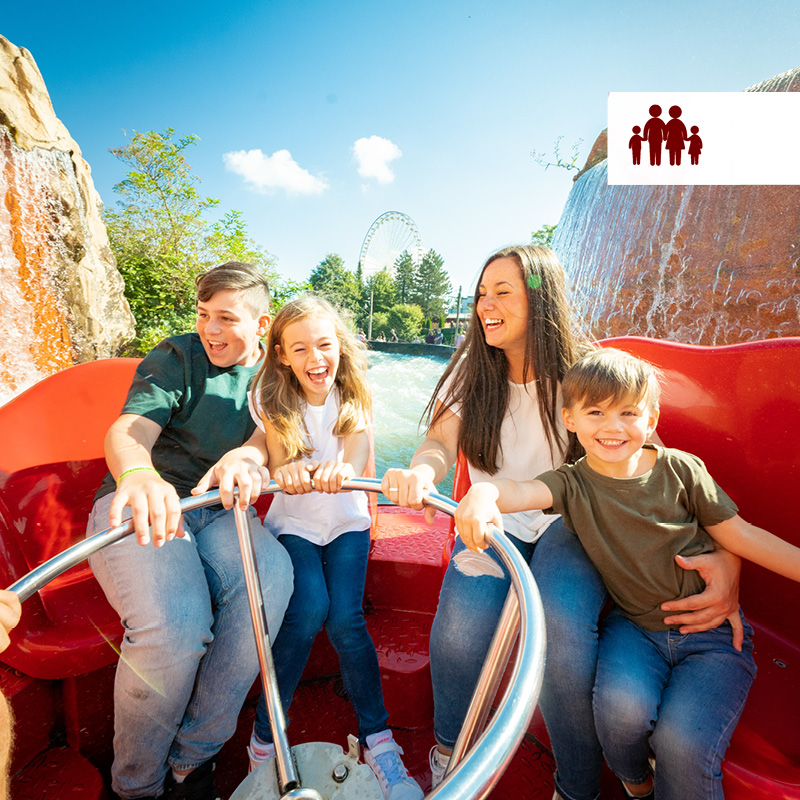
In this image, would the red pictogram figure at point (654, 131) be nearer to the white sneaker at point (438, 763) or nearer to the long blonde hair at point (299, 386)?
the long blonde hair at point (299, 386)

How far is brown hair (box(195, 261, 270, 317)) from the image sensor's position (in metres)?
1.61

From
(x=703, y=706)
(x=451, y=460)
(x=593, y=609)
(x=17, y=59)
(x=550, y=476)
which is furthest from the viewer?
(x=17, y=59)

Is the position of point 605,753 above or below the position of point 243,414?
below

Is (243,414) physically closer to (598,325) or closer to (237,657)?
(237,657)

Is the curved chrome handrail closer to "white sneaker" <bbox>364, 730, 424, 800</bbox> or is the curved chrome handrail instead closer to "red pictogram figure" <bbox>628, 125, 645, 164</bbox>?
"white sneaker" <bbox>364, 730, 424, 800</bbox>

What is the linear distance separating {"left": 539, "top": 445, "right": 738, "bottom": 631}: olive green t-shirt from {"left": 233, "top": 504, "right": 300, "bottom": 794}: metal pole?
654mm

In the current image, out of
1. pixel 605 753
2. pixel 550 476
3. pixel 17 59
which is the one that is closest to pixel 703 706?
pixel 605 753

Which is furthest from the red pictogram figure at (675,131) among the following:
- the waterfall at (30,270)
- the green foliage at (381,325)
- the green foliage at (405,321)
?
the green foliage at (381,325)

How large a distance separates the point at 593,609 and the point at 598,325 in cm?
616

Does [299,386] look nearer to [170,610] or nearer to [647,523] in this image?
[170,610]

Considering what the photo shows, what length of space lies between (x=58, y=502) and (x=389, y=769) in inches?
47.2

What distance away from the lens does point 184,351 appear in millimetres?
1568

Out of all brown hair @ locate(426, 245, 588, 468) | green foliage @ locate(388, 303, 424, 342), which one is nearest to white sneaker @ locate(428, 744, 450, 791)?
brown hair @ locate(426, 245, 588, 468)

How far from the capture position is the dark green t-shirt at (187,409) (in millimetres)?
1445
